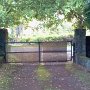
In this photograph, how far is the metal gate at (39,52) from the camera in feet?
65.1

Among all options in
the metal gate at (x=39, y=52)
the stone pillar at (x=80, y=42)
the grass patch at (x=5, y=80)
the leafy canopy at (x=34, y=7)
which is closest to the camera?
the grass patch at (x=5, y=80)

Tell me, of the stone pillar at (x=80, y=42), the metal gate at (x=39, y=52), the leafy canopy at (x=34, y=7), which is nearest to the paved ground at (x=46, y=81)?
the leafy canopy at (x=34, y=7)

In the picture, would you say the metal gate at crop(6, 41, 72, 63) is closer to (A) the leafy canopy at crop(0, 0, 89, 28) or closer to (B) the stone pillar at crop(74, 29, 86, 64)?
(B) the stone pillar at crop(74, 29, 86, 64)

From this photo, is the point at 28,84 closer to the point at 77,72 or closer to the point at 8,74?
the point at 8,74

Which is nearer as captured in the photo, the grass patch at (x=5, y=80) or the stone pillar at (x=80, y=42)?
the grass patch at (x=5, y=80)

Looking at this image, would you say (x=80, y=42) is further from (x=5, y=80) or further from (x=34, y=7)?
(x=5, y=80)

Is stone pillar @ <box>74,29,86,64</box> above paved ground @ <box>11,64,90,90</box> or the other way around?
above

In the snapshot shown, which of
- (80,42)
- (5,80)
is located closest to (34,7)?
(5,80)

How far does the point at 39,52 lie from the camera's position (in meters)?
19.9

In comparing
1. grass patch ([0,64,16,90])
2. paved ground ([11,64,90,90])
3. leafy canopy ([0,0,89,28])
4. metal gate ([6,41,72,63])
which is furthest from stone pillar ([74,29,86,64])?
grass patch ([0,64,16,90])

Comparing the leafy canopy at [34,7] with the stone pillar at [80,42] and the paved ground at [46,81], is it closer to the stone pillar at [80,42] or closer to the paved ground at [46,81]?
the paved ground at [46,81]

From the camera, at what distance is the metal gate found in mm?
19844

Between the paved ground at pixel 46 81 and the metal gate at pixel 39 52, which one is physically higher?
the metal gate at pixel 39 52

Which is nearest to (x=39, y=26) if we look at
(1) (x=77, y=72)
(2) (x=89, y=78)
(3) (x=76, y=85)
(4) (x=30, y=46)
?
(4) (x=30, y=46)
